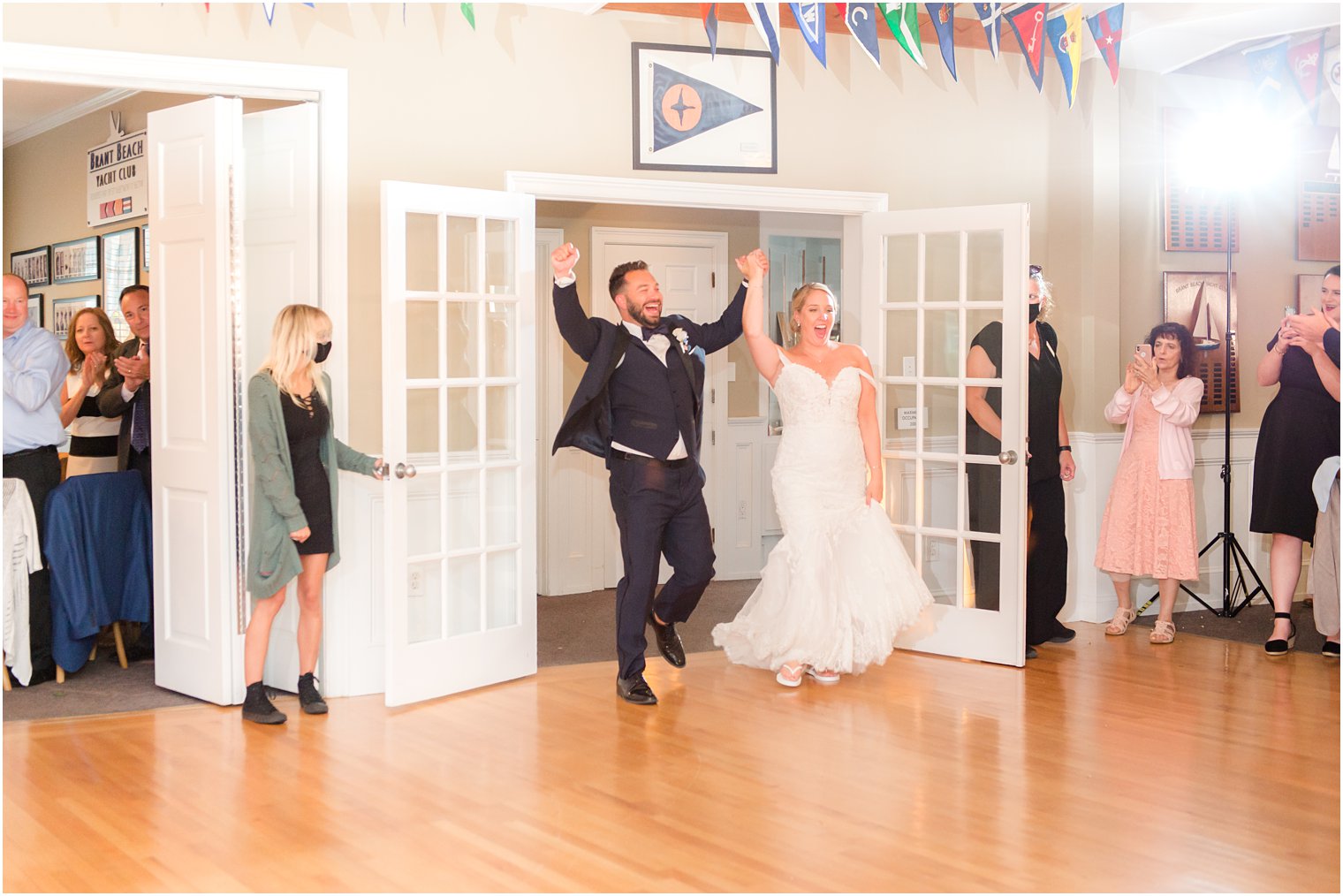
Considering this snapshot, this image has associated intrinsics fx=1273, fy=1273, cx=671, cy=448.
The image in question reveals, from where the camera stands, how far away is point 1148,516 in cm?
537

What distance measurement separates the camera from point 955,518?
5.09m

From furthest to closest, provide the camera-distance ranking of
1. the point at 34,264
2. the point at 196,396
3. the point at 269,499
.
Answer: the point at 34,264
the point at 196,396
the point at 269,499

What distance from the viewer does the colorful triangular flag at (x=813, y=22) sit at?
15.8ft

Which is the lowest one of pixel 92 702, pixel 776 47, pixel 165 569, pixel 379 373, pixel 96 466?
pixel 92 702

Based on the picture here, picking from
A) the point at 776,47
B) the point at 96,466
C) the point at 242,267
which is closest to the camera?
the point at 242,267

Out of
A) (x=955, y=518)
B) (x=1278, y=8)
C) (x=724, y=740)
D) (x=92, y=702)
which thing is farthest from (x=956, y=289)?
(x=92, y=702)

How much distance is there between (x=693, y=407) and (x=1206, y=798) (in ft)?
6.96

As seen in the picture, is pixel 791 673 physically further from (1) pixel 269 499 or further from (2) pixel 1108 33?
(2) pixel 1108 33

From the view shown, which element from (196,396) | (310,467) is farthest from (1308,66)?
(196,396)

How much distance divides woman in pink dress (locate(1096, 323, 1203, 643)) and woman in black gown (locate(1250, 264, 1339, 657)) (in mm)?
299

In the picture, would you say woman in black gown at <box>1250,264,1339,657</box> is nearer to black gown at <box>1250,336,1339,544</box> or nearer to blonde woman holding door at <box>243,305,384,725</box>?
black gown at <box>1250,336,1339,544</box>

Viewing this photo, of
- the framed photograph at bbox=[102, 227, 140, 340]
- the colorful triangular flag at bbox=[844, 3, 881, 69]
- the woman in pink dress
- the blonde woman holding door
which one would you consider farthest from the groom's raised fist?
the framed photograph at bbox=[102, 227, 140, 340]

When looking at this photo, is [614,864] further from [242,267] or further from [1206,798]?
[242,267]

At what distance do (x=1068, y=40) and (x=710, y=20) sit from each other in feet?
5.12
